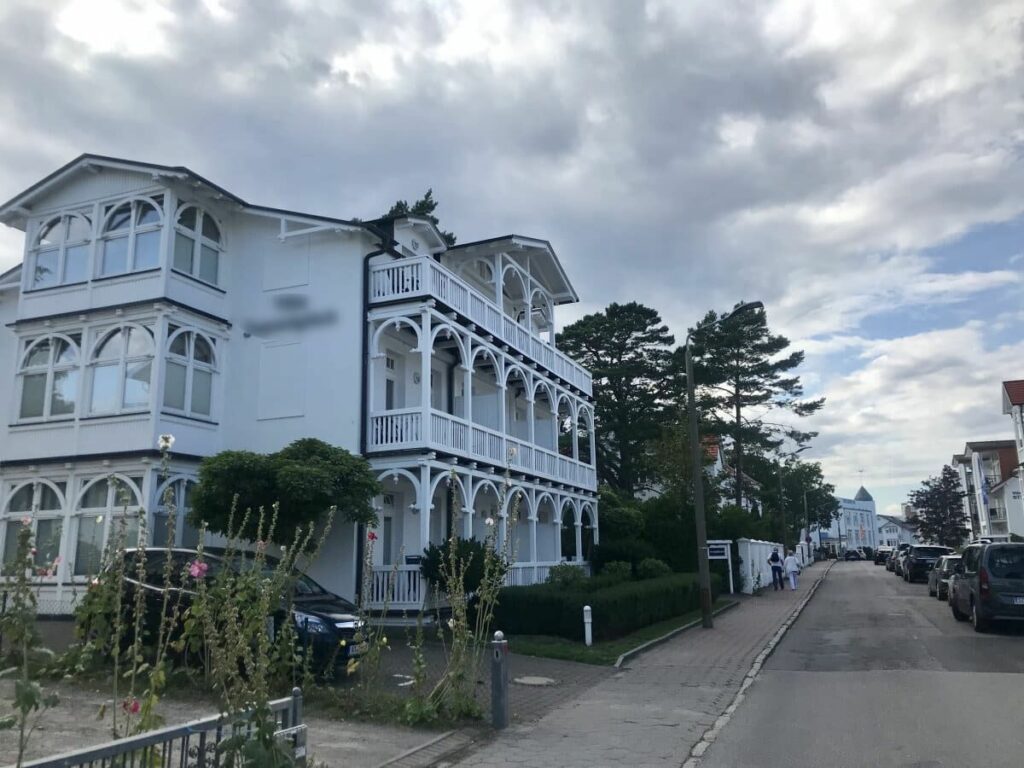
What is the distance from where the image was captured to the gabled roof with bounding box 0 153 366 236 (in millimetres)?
19406

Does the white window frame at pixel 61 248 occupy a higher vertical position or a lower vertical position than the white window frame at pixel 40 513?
higher

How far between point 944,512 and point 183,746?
103m

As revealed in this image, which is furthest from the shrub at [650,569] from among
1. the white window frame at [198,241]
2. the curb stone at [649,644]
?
the white window frame at [198,241]

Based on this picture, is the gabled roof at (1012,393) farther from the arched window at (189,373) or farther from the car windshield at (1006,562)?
the arched window at (189,373)

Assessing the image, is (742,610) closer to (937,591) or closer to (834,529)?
(937,591)

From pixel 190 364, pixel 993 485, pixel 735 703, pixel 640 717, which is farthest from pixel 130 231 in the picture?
pixel 993 485

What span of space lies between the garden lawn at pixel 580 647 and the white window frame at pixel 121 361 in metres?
9.54

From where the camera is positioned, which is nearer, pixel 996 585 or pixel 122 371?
pixel 996 585

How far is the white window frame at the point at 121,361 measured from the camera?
18.8m

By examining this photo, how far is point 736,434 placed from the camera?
1911 inches

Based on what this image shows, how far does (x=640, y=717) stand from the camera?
33.2 feet

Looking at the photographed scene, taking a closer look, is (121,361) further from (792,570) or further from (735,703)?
(792,570)

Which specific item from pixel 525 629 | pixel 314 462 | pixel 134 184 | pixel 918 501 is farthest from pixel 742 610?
pixel 918 501

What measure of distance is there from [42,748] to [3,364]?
18325 mm
